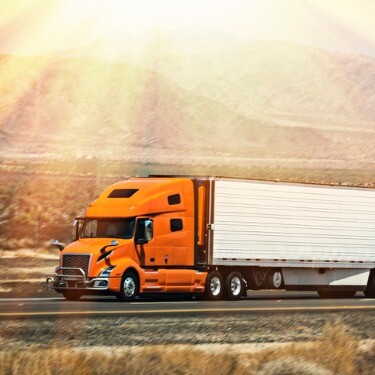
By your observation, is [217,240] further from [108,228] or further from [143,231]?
[108,228]

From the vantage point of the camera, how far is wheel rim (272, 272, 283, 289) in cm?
3716

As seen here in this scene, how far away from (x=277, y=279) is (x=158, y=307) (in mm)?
7665

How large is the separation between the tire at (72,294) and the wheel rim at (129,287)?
1344 mm

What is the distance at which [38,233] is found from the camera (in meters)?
69.2

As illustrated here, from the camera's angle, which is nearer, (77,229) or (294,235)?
(77,229)

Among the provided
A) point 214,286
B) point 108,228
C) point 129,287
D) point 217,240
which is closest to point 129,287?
point 129,287

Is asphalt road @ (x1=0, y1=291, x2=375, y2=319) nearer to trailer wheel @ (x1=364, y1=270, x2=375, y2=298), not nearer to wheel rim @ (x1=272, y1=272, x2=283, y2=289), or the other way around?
wheel rim @ (x1=272, y1=272, x2=283, y2=289)

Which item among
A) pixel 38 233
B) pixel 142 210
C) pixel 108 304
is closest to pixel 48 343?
pixel 108 304

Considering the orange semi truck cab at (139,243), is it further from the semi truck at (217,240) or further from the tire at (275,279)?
the tire at (275,279)

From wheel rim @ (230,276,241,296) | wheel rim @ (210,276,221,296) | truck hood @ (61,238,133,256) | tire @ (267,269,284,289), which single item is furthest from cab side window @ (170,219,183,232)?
tire @ (267,269,284,289)

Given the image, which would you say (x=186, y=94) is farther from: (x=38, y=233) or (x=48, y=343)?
(x=48, y=343)

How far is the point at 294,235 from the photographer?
38.0 m

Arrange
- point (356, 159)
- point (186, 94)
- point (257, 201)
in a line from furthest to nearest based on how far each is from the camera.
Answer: point (186, 94), point (356, 159), point (257, 201)

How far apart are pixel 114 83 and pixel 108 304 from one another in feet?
528
